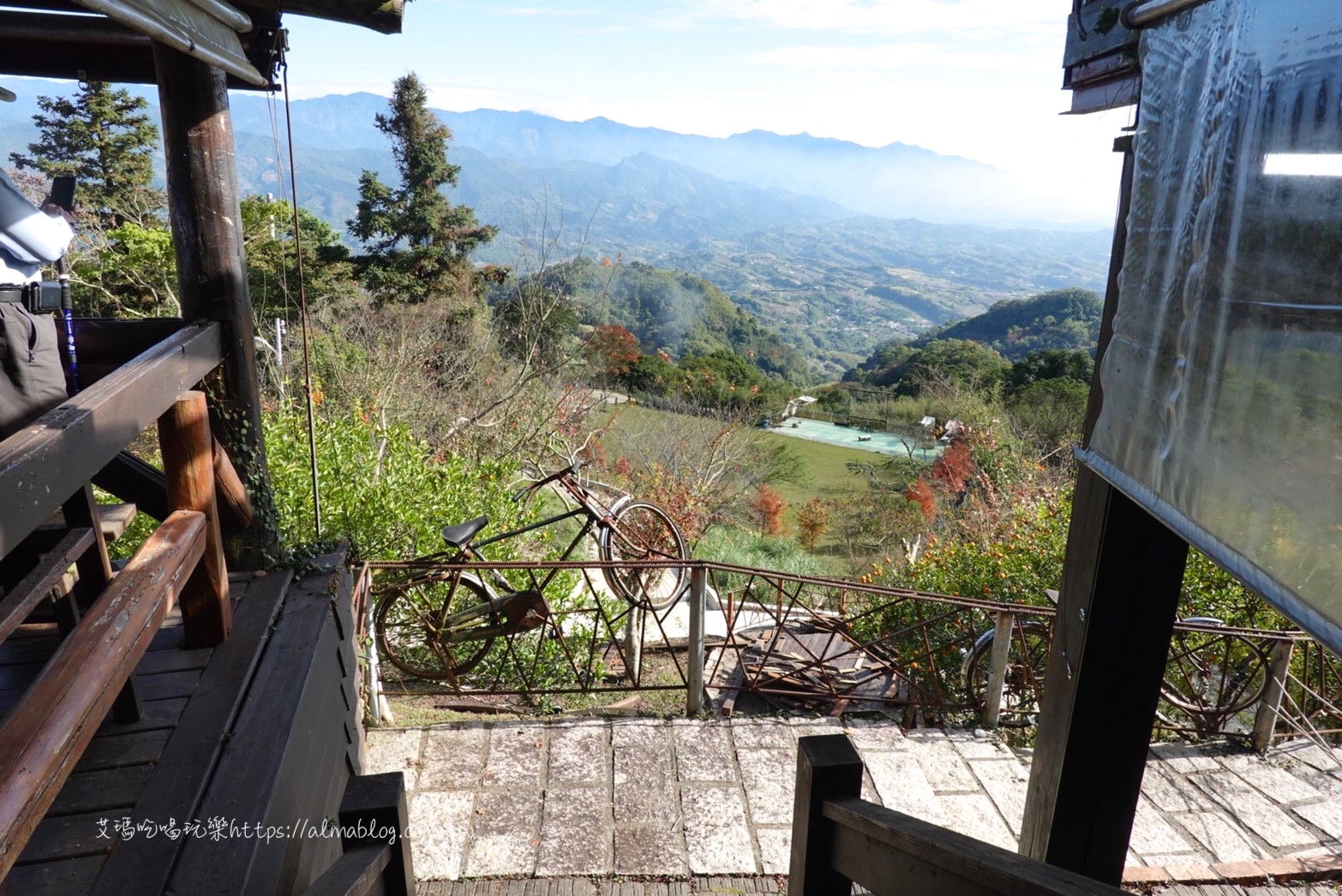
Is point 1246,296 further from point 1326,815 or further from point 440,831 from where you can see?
point 1326,815

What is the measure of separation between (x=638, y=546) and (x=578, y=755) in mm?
2286

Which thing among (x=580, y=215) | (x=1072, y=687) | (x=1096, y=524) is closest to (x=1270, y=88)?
(x=1096, y=524)

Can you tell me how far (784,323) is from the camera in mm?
59969

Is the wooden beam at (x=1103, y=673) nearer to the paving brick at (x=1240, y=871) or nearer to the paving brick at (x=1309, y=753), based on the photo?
the paving brick at (x=1240, y=871)

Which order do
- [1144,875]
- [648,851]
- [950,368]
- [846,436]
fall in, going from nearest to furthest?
[1144,875] < [648,851] < [950,368] < [846,436]

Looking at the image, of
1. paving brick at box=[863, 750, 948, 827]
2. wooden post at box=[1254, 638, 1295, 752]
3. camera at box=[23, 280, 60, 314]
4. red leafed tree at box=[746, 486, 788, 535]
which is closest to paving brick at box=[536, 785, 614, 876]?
paving brick at box=[863, 750, 948, 827]

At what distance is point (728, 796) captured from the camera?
3.84 metres

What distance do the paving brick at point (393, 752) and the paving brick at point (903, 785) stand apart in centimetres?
235

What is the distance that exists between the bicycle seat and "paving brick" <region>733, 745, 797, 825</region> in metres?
2.06

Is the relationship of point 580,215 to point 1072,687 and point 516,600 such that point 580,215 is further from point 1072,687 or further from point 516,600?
point 1072,687

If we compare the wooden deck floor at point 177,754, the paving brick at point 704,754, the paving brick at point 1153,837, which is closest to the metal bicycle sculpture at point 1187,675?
the paving brick at point 1153,837

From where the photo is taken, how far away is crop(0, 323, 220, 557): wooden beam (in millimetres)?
1364

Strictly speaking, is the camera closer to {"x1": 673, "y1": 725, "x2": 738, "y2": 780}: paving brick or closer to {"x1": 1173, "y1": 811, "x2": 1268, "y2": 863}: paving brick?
{"x1": 673, "y1": 725, "x2": 738, "y2": 780}: paving brick

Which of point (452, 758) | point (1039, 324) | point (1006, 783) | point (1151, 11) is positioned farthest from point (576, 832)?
point (1039, 324)
